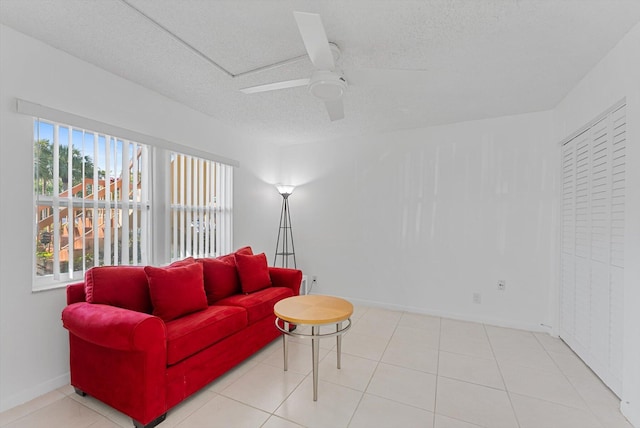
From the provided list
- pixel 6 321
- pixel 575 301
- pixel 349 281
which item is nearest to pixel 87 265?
pixel 6 321

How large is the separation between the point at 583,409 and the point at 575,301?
110 cm

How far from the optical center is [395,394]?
2.03m

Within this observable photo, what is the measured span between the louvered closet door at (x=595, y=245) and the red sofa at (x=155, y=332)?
273 centimetres

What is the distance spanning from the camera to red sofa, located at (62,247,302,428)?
167 centimetres

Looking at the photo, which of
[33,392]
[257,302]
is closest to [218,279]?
[257,302]

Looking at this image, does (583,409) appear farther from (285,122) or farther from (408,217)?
(285,122)

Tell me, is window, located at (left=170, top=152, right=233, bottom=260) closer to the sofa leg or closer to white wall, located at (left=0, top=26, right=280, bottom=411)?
white wall, located at (left=0, top=26, right=280, bottom=411)

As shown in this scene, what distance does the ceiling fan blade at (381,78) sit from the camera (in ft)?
7.66

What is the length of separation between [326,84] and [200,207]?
2.31m

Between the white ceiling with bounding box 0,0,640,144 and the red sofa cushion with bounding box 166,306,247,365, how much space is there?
1.99 m

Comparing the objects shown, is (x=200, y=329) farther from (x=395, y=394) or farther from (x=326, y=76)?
(x=326, y=76)

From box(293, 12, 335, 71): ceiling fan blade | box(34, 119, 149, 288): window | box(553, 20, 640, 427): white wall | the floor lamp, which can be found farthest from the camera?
the floor lamp

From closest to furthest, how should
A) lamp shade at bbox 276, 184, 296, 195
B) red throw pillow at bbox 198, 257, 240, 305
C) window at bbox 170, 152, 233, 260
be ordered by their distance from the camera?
red throw pillow at bbox 198, 257, 240, 305
window at bbox 170, 152, 233, 260
lamp shade at bbox 276, 184, 296, 195

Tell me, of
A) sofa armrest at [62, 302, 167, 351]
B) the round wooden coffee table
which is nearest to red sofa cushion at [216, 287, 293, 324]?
the round wooden coffee table
